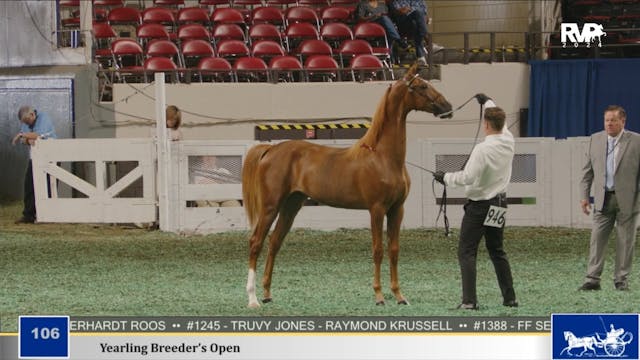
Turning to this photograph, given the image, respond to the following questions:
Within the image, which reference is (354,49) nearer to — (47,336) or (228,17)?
(228,17)

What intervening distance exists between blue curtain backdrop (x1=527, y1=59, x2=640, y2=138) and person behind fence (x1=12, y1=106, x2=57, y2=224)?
17.2 feet

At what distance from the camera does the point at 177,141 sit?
12.7 m

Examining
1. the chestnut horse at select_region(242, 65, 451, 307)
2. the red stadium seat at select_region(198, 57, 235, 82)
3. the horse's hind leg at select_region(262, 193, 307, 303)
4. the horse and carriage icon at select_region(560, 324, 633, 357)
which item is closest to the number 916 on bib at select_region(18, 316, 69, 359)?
the chestnut horse at select_region(242, 65, 451, 307)

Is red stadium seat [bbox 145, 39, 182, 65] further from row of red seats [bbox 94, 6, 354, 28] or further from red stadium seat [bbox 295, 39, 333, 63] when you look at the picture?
red stadium seat [bbox 295, 39, 333, 63]

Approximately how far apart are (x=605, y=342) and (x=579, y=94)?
27.4 ft

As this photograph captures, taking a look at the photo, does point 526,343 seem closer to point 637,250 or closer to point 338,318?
point 338,318

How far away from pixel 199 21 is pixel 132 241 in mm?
5359

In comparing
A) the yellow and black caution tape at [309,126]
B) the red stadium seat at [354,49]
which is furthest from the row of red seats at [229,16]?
the yellow and black caution tape at [309,126]

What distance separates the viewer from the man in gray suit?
8.45 meters

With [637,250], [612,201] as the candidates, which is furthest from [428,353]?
[637,250]

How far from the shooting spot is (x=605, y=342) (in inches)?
237

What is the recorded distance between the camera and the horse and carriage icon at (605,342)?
5.99 m

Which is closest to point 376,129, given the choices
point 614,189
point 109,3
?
point 614,189

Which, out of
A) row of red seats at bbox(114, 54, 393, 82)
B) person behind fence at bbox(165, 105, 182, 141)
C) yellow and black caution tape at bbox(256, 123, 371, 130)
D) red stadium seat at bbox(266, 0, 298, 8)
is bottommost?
yellow and black caution tape at bbox(256, 123, 371, 130)
